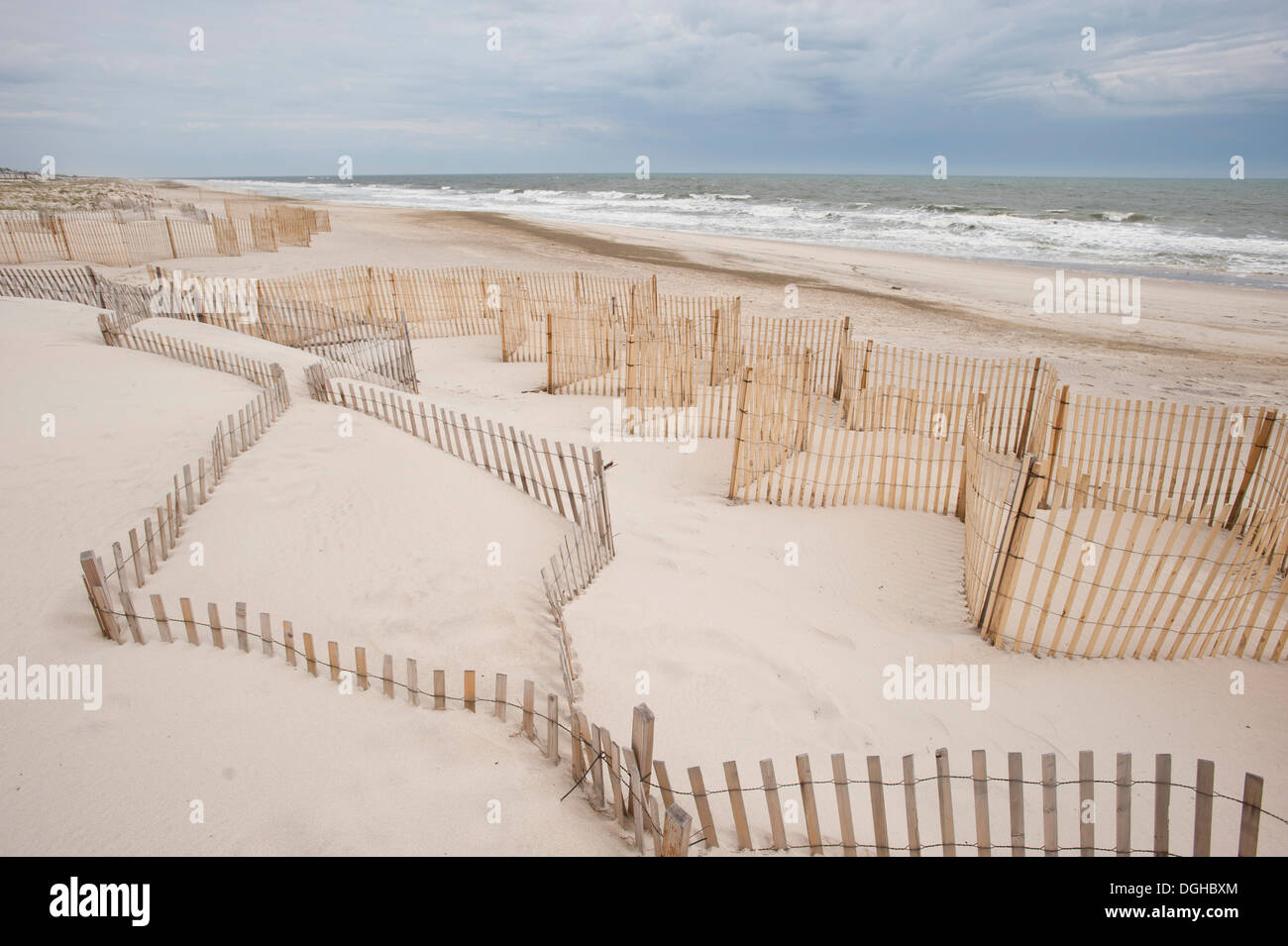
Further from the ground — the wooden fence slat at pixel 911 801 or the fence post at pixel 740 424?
the fence post at pixel 740 424

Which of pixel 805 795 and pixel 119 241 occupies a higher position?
pixel 119 241

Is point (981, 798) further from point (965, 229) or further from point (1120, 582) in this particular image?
point (965, 229)

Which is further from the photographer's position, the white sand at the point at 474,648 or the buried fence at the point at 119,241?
the buried fence at the point at 119,241

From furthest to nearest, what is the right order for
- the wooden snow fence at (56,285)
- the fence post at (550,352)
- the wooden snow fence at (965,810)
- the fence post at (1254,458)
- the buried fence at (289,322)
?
1. the wooden snow fence at (56,285)
2. the buried fence at (289,322)
3. the fence post at (550,352)
4. the fence post at (1254,458)
5. the wooden snow fence at (965,810)

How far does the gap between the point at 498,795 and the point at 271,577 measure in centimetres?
275

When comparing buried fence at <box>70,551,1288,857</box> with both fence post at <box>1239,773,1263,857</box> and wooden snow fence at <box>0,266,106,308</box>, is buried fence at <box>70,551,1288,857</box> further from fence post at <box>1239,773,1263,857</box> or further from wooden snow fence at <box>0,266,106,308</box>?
wooden snow fence at <box>0,266,106,308</box>

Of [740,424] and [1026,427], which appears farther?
[1026,427]

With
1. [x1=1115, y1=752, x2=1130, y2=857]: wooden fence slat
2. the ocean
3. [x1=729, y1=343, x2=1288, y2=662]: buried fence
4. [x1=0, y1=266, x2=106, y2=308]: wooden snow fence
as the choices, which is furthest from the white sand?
the ocean

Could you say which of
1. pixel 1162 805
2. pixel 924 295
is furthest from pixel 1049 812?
pixel 924 295

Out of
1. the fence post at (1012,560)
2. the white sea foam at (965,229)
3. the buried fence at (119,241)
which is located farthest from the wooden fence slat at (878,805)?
the white sea foam at (965,229)

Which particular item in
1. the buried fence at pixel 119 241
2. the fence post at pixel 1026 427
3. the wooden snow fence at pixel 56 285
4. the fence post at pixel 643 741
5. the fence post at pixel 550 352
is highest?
the buried fence at pixel 119 241

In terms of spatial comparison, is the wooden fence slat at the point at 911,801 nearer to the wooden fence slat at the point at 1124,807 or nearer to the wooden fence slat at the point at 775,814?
the wooden fence slat at the point at 775,814

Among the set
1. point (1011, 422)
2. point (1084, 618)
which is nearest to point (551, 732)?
point (1084, 618)
